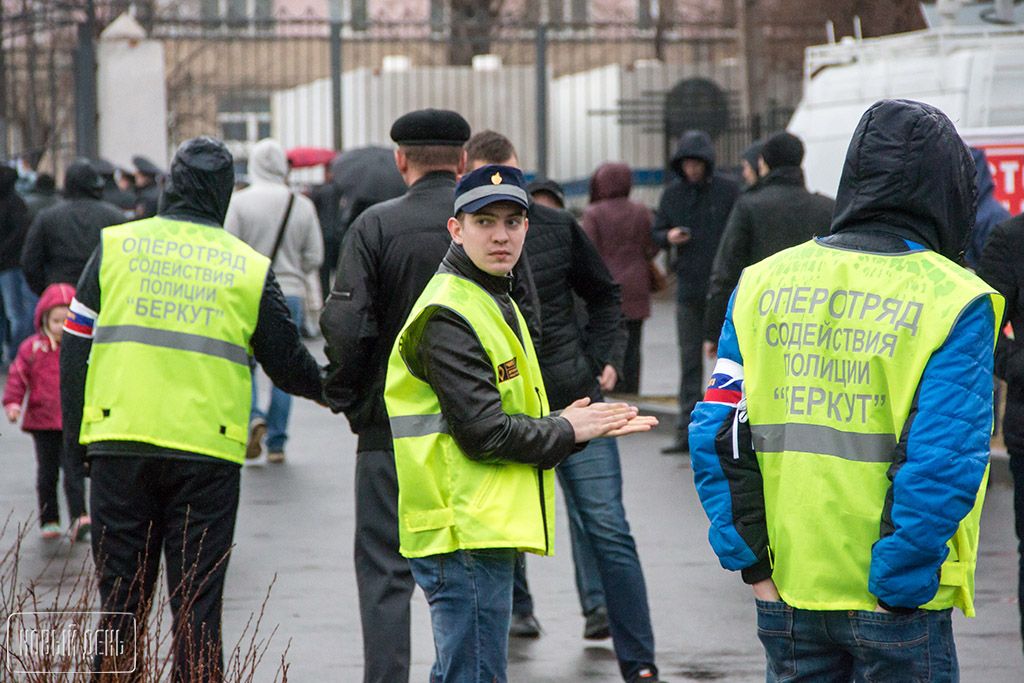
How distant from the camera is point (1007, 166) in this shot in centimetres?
996

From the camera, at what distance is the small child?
Result: 8266 millimetres

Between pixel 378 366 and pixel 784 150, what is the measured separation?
4051 millimetres

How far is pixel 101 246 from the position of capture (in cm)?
511

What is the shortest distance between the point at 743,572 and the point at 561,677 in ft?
8.08

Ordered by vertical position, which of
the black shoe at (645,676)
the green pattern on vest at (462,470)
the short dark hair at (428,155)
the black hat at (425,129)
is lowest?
the black shoe at (645,676)

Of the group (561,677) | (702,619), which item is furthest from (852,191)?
(702,619)

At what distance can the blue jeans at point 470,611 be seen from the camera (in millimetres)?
4105

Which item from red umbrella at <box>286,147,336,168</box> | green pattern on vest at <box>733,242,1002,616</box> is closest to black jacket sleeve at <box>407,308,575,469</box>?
green pattern on vest at <box>733,242,1002,616</box>

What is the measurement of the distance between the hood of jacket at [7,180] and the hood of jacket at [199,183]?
32.0 feet

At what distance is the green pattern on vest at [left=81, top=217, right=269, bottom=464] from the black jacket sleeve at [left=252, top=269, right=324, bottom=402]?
0.06 meters

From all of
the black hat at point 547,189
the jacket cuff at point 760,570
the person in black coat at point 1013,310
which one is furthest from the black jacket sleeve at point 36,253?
the jacket cuff at point 760,570

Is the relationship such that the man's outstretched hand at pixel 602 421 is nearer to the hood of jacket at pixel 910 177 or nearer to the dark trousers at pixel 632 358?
the hood of jacket at pixel 910 177

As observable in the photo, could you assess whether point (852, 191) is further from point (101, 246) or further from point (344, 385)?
point (101, 246)

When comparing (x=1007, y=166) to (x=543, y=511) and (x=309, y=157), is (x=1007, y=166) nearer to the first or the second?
(x=543, y=511)
